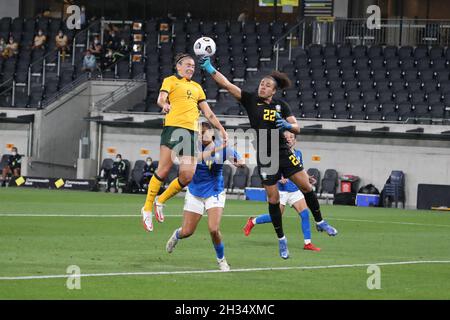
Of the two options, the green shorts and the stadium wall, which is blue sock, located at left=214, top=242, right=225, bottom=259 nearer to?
the green shorts

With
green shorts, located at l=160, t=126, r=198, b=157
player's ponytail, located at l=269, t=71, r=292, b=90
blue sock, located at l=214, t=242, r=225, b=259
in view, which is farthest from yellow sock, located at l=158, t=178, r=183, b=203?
blue sock, located at l=214, t=242, r=225, b=259

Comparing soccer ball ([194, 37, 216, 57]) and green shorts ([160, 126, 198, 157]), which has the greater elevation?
soccer ball ([194, 37, 216, 57])

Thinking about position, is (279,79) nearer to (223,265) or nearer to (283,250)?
(283,250)

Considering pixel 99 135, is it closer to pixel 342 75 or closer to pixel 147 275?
pixel 342 75

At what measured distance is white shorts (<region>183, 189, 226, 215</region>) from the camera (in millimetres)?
15359

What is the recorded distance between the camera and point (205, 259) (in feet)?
55.4

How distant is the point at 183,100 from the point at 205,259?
2.88 m

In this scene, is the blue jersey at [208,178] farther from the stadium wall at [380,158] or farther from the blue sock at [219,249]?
the stadium wall at [380,158]

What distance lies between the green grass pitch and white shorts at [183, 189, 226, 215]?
2.67 ft

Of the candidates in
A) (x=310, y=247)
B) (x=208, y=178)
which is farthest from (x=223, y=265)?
(x=310, y=247)

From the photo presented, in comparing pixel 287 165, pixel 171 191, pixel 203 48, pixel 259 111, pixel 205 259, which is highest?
pixel 203 48

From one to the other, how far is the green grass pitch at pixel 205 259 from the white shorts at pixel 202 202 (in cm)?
81
